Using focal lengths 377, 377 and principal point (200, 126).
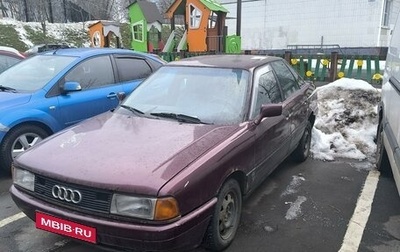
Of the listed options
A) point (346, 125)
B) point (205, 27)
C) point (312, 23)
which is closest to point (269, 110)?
point (346, 125)

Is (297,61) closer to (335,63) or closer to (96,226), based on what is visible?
(335,63)

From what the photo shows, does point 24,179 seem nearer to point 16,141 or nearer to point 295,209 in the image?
point 16,141

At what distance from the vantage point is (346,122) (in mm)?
6668

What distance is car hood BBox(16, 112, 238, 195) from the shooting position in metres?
2.54

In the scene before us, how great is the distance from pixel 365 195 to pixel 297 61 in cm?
632

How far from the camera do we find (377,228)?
3570 mm

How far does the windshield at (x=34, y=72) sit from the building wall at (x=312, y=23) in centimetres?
2016

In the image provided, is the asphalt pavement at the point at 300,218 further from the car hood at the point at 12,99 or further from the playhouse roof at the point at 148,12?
the playhouse roof at the point at 148,12

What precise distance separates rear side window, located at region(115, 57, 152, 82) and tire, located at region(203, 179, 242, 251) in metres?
3.27

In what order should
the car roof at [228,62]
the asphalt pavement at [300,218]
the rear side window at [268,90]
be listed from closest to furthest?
the asphalt pavement at [300,218] < the rear side window at [268,90] < the car roof at [228,62]

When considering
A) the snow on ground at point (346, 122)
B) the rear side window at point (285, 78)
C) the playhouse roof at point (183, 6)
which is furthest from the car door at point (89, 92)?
the playhouse roof at point (183, 6)

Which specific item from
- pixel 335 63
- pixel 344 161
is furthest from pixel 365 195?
pixel 335 63

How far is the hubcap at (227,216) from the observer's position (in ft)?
10.0

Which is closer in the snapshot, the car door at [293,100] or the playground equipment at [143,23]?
the car door at [293,100]
